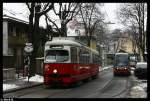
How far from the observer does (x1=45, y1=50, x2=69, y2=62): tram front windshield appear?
28328mm

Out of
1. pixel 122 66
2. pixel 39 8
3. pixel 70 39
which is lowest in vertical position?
Answer: pixel 122 66

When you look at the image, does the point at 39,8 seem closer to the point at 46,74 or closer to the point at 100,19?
the point at 46,74

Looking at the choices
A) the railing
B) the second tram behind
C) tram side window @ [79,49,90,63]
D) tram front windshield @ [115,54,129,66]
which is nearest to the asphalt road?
tram side window @ [79,49,90,63]

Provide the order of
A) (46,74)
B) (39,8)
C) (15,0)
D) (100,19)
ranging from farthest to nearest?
1. (100,19)
2. (39,8)
3. (46,74)
4. (15,0)

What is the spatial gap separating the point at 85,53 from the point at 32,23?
19.1 feet

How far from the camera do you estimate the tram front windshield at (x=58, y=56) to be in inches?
1115

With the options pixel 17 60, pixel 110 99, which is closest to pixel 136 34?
pixel 17 60

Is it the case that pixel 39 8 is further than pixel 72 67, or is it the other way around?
pixel 39 8

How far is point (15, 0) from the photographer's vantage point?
15.6 meters

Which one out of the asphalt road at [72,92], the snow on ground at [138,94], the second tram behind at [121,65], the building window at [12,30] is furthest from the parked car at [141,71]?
the building window at [12,30]

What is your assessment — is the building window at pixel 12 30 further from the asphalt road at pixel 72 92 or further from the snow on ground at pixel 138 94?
the snow on ground at pixel 138 94

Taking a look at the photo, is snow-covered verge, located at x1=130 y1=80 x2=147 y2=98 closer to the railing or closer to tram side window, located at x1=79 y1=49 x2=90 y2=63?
tram side window, located at x1=79 y1=49 x2=90 y2=63

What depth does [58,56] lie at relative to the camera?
28.4 meters

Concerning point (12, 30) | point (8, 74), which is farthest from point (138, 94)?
point (12, 30)
